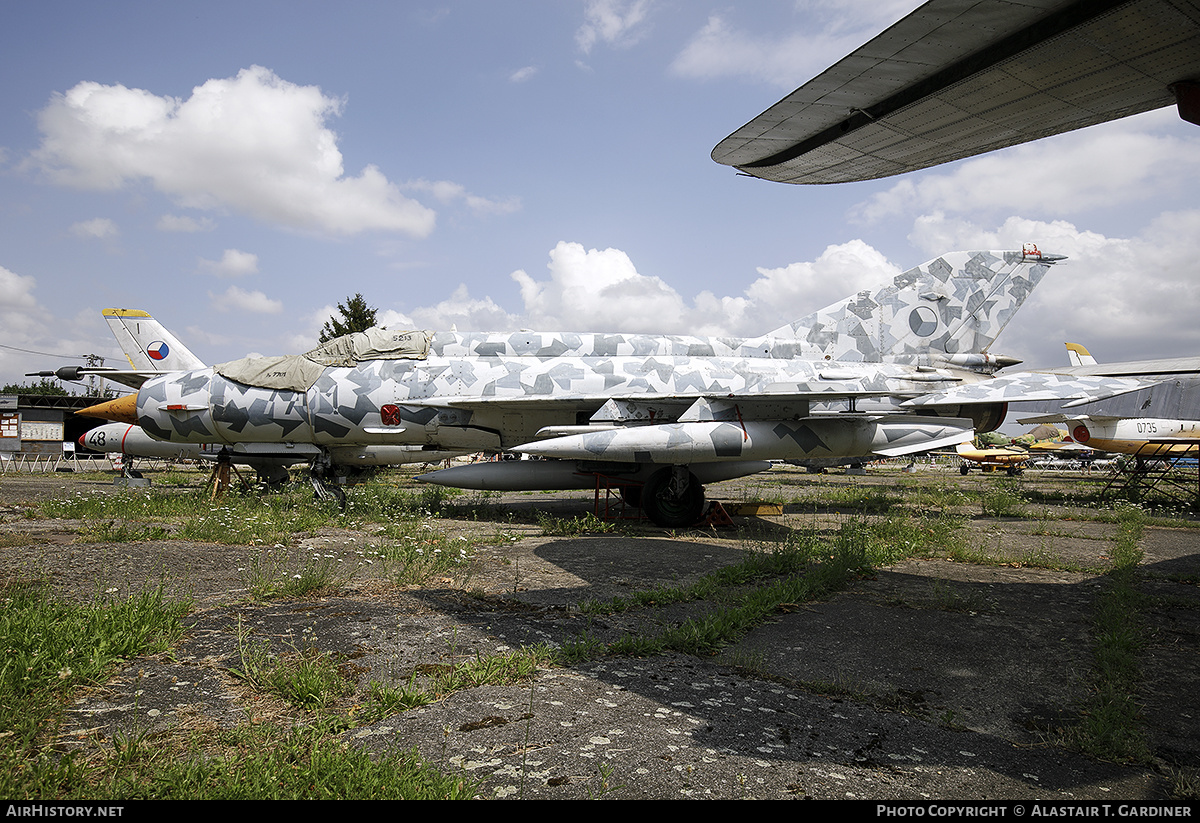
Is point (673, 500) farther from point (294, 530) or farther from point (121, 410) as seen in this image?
point (121, 410)

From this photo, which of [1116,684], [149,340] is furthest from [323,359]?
[149,340]

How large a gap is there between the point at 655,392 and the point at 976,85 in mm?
6933

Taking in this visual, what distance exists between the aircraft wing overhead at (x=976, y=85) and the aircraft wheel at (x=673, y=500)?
581cm

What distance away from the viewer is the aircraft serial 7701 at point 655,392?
9148 millimetres

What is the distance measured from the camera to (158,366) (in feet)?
66.6

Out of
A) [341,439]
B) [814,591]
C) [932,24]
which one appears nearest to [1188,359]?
[814,591]

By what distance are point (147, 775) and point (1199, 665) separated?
220 inches

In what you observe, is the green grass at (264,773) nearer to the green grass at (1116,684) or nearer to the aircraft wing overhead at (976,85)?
the green grass at (1116,684)

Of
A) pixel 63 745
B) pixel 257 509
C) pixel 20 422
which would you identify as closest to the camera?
pixel 63 745

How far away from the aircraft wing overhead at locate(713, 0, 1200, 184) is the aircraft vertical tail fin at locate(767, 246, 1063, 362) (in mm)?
7298

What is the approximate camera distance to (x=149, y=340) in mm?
20359

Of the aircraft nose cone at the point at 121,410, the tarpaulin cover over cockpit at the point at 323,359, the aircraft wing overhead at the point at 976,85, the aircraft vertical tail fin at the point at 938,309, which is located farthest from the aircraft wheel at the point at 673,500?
the aircraft nose cone at the point at 121,410

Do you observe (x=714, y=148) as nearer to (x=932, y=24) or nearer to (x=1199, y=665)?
(x=932, y=24)

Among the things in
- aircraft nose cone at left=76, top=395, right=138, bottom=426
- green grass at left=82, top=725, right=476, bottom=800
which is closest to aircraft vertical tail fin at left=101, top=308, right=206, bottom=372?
aircraft nose cone at left=76, top=395, right=138, bottom=426
